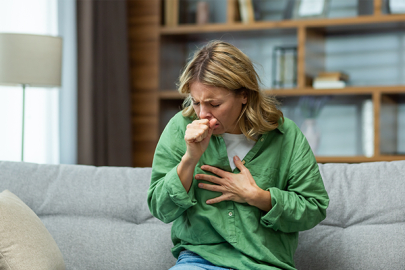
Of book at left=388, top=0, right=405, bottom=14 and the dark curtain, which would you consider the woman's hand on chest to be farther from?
book at left=388, top=0, right=405, bottom=14

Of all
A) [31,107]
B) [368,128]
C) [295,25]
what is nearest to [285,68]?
[295,25]

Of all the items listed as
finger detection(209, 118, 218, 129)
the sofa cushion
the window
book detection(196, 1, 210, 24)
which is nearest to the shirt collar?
finger detection(209, 118, 218, 129)

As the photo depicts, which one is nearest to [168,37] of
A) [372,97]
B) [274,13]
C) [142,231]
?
[274,13]

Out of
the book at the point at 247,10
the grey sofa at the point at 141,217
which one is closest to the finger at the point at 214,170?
the grey sofa at the point at 141,217

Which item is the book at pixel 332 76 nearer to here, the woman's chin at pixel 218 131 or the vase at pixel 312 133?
the vase at pixel 312 133

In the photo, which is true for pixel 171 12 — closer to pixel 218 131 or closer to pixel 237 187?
pixel 218 131

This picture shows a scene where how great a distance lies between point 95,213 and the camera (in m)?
1.64

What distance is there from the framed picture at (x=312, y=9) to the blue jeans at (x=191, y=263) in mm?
2208

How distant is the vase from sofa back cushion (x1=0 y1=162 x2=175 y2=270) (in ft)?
5.57

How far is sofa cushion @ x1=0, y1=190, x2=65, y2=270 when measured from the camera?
124 cm

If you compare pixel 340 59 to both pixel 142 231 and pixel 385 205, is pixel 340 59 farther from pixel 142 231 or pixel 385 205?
pixel 142 231

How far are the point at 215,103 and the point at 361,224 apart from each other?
664mm

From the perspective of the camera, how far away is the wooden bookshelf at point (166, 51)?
3037 millimetres

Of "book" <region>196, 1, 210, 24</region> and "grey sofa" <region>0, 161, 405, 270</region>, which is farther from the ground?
"book" <region>196, 1, 210, 24</region>
